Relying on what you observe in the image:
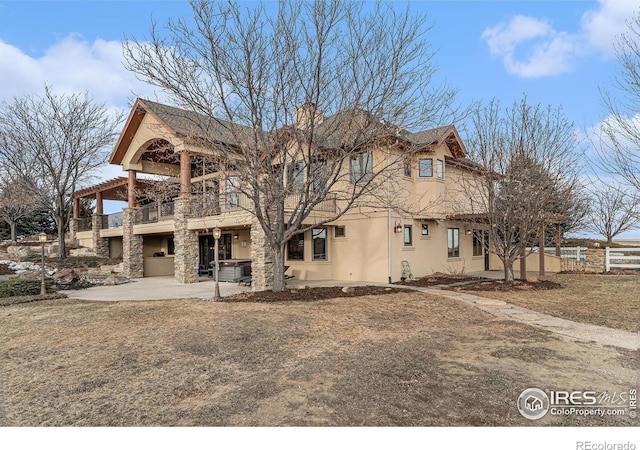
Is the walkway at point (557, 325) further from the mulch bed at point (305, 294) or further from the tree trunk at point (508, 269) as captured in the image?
the tree trunk at point (508, 269)

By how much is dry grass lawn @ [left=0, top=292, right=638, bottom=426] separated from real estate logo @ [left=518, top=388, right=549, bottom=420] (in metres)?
0.10

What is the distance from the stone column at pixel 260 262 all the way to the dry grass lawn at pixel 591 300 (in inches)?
271

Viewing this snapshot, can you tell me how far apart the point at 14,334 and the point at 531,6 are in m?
13.3

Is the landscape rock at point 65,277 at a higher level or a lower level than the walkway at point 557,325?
higher

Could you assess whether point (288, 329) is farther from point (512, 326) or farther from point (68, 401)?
point (512, 326)

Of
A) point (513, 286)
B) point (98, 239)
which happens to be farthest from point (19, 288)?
point (513, 286)

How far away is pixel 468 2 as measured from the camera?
8891mm

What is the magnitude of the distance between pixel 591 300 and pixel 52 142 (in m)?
25.6

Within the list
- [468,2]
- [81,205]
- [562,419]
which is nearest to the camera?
[562,419]

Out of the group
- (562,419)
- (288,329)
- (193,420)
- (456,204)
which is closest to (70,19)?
(288,329)

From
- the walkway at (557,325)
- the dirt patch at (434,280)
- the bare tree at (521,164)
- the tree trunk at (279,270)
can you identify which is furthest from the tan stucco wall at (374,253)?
the tree trunk at (279,270)

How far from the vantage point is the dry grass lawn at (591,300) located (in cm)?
825

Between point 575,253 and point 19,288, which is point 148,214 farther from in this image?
point 575,253

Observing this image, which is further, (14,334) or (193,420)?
(14,334)
